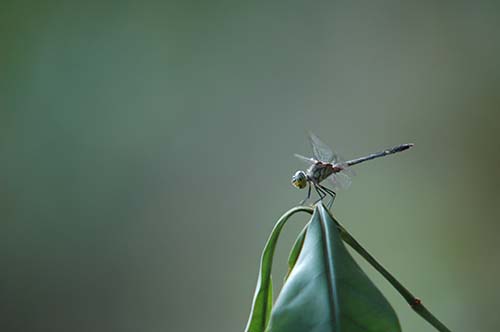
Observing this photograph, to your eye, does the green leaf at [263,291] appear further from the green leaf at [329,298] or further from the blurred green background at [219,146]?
the blurred green background at [219,146]

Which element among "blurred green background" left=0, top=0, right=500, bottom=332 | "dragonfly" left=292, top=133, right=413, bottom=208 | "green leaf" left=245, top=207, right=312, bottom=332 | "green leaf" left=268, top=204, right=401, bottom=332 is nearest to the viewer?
"green leaf" left=268, top=204, right=401, bottom=332

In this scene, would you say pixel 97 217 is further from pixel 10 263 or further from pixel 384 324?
pixel 384 324

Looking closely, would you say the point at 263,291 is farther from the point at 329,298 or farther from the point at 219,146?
the point at 219,146

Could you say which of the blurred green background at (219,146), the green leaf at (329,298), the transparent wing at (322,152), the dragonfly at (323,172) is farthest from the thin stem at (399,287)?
the blurred green background at (219,146)

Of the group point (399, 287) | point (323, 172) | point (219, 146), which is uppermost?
point (219, 146)

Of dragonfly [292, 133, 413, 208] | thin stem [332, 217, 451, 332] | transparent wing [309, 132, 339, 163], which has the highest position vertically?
transparent wing [309, 132, 339, 163]

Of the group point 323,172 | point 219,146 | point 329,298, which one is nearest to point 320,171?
point 323,172

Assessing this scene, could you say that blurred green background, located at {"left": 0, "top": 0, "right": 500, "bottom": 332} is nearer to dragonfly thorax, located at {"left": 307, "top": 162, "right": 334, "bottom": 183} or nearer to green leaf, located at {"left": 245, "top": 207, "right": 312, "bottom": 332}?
dragonfly thorax, located at {"left": 307, "top": 162, "right": 334, "bottom": 183}

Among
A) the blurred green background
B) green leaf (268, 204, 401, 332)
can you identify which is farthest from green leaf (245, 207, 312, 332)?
the blurred green background
